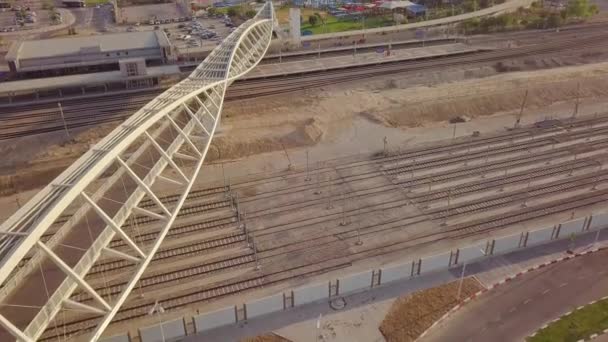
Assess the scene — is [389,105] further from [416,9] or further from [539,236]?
[416,9]

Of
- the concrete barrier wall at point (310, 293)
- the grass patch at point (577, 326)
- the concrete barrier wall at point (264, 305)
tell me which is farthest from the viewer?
the concrete barrier wall at point (310, 293)

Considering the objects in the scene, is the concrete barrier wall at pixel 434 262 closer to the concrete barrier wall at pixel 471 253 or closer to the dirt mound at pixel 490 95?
the concrete barrier wall at pixel 471 253

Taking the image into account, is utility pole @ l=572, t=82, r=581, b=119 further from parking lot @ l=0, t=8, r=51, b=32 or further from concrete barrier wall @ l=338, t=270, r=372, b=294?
parking lot @ l=0, t=8, r=51, b=32

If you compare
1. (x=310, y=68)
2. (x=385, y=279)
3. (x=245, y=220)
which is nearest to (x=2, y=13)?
(x=310, y=68)

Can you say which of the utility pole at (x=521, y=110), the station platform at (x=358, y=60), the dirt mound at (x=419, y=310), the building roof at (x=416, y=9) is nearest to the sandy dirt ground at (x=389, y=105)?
the utility pole at (x=521, y=110)

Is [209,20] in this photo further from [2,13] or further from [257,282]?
[257,282]

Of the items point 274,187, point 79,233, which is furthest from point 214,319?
point 274,187
